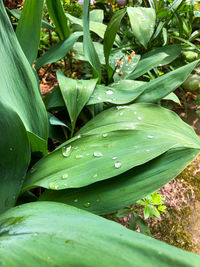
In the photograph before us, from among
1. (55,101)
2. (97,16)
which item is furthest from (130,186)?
(97,16)

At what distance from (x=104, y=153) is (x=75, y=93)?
408mm

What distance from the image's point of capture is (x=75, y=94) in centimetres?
105

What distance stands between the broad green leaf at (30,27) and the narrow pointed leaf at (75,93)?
0.18m

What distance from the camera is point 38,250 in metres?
0.45

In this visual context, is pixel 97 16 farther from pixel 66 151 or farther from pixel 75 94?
pixel 66 151

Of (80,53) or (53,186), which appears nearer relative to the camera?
(53,186)

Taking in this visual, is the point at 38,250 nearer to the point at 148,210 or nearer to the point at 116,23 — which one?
the point at 148,210

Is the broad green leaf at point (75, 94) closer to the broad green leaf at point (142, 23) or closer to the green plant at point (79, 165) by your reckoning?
the green plant at point (79, 165)

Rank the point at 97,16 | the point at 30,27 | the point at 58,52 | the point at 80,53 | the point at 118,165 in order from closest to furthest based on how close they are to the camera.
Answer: the point at 118,165, the point at 30,27, the point at 58,52, the point at 80,53, the point at 97,16

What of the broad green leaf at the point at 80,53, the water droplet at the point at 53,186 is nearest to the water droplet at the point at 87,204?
the water droplet at the point at 53,186

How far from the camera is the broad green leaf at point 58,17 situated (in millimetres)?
1126

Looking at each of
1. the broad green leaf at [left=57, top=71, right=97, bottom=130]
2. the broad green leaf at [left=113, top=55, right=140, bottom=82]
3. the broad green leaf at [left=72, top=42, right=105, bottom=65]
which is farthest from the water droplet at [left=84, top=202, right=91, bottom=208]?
the broad green leaf at [left=72, top=42, right=105, bottom=65]

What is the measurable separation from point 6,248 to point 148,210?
1.90ft

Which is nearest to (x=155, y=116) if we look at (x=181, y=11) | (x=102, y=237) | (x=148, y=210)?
(x=148, y=210)
